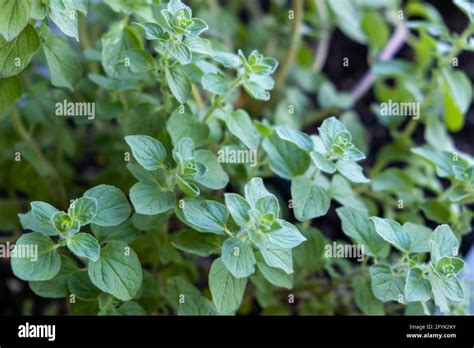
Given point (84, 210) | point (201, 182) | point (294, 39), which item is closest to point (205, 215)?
point (201, 182)

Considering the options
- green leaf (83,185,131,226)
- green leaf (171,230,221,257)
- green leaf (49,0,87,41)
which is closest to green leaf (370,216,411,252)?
green leaf (171,230,221,257)

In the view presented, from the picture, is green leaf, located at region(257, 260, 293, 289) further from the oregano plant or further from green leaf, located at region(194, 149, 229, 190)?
green leaf, located at region(194, 149, 229, 190)

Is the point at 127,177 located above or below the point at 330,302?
above

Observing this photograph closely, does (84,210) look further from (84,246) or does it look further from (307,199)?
(307,199)

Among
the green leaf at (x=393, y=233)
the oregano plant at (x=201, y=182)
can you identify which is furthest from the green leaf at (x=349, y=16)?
the green leaf at (x=393, y=233)

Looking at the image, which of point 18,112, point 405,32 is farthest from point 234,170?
point 405,32

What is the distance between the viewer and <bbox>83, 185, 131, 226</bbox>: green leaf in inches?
32.7

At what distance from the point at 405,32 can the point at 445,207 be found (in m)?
0.56

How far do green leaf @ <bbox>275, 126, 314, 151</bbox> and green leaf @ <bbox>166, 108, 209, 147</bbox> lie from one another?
99 mm

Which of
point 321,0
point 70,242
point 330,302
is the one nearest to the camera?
point 70,242

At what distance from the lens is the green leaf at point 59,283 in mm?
851

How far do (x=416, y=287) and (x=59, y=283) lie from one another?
45 centimetres

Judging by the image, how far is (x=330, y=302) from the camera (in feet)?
3.54

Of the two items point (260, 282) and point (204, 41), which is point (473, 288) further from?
point (204, 41)
